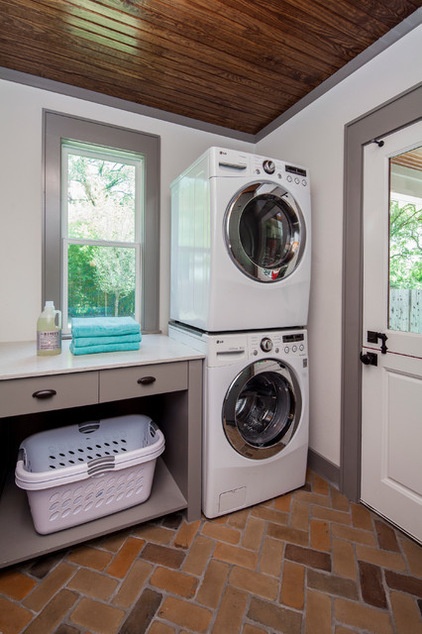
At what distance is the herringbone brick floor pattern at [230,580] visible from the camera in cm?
119

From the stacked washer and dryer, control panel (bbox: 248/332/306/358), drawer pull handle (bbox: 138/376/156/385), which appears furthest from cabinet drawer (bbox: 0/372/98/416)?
control panel (bbox: 248/332/306/358)

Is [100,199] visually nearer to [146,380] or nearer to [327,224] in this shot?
[146,380]

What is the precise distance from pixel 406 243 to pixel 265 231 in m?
0.73

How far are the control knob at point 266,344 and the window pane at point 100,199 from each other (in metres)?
1.32

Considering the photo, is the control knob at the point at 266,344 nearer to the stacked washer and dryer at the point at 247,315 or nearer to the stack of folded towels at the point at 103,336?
the stacked washer and dryer at the point at 247,315

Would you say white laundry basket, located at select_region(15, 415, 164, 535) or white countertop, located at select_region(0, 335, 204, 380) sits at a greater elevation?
white countertop, located at select_region(0, 335, 204, 380)

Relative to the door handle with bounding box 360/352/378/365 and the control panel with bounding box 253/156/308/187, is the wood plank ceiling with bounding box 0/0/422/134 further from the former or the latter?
the door handle with bounding box 360/352/378/365

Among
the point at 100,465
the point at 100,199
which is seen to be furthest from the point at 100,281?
the point at 100,465

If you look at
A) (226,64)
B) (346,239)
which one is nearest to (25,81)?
(226,64)

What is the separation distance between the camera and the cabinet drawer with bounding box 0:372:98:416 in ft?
4.32

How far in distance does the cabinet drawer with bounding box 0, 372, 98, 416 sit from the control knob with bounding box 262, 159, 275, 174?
1380 millimetres

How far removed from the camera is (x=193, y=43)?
A: 67.4 inches

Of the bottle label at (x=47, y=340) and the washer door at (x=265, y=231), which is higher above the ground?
the washer door at (x=265, y=231)

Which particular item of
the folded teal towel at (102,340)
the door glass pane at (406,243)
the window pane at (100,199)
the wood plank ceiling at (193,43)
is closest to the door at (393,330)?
the door glass pane at (406,243)
